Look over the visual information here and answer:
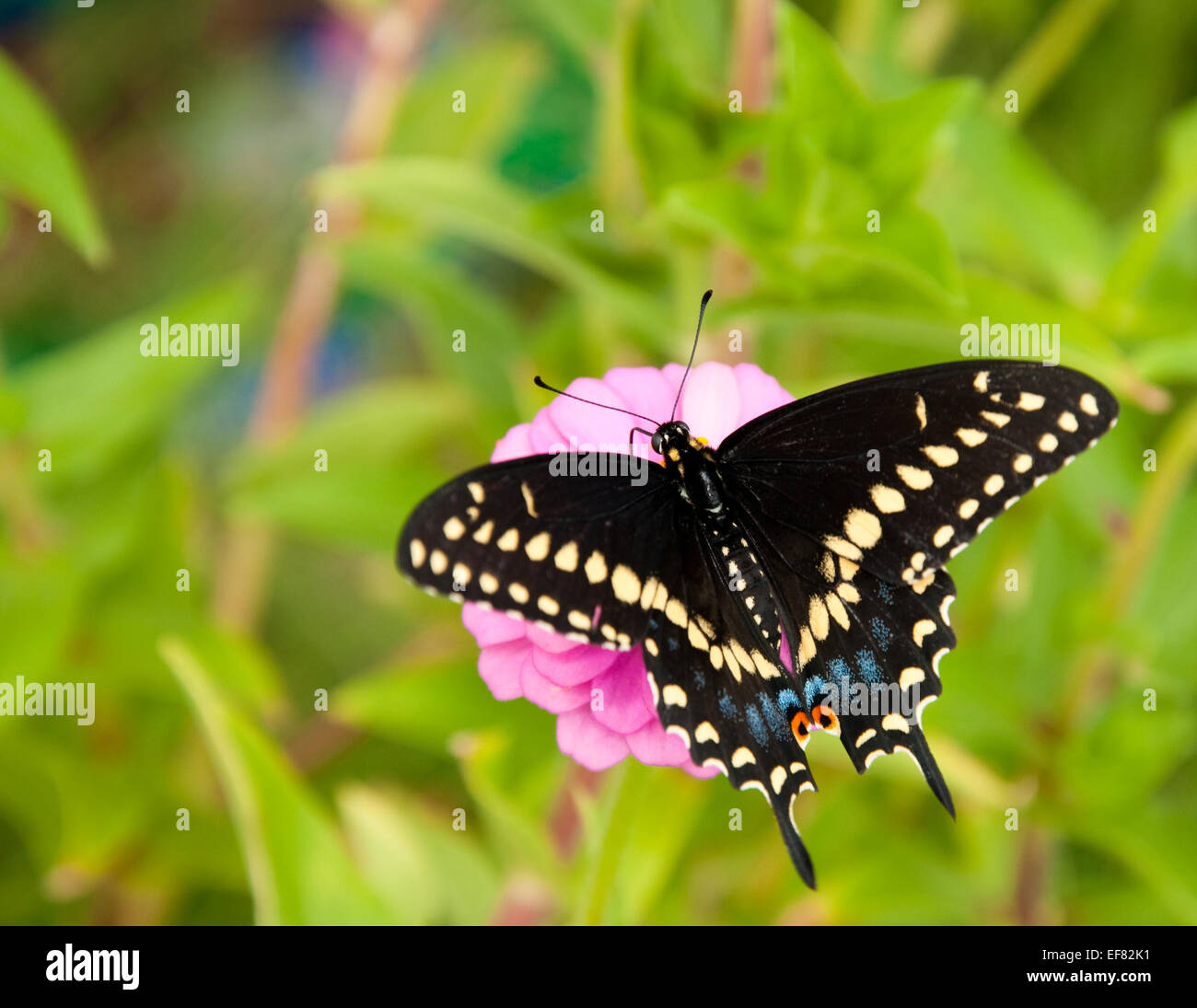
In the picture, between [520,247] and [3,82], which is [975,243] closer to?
[520,247]

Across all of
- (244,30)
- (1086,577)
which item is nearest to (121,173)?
(244,30)

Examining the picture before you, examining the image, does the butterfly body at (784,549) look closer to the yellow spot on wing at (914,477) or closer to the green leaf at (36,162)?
the yellow spot on wing at (914,477)

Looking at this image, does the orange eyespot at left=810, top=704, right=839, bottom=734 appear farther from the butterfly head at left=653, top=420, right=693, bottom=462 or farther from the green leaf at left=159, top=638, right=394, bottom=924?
the green leaf at left=159, top=638, right=394, bottom=924

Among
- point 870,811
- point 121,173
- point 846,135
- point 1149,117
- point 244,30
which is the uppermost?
point 244,30

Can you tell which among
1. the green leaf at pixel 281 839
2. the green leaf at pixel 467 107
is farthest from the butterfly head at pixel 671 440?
the green leaf at pixel 467 107

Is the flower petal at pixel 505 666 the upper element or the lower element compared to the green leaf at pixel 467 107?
lower

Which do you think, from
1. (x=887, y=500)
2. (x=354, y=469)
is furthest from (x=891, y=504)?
(x=354, y=469)
